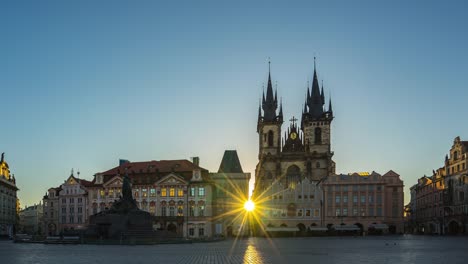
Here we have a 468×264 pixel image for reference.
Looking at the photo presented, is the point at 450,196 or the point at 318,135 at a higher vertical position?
the point at 318,135

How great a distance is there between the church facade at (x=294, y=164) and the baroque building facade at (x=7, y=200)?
158ft

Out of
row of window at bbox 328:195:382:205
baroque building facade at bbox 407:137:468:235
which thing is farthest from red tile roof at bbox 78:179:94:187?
baroque building facade at bbox 407:137:468:235

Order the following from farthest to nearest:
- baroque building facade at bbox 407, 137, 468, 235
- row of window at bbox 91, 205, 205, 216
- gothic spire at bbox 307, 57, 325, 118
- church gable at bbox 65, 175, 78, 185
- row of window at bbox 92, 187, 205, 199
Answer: gothic spire at bbox 307, 57, 325, 118, church gable at bbox 65, 175, 78, 185, baroque building facade at bbox 407, 137, 468, 235, row of window at bbox 92, 187, 205, 199, row of window at bbox 91, 205, 205, 216

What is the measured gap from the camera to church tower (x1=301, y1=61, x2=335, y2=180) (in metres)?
117

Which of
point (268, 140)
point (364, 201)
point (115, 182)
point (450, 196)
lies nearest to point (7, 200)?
point (115, 182)

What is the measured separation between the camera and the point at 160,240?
52938 mm

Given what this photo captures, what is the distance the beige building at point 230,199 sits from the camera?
314ft

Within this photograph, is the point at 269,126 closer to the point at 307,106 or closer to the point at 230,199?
the point at 307,106

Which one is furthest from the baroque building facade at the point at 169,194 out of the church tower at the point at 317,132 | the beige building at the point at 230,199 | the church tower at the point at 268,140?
the church tower at the point at 317,132

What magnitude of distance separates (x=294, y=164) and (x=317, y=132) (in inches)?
360

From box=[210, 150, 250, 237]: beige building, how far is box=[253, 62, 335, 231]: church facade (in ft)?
16.8

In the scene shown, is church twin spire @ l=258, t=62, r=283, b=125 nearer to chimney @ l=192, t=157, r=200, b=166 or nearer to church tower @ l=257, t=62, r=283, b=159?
church tower @ l=257, t=62, r=283, b=159

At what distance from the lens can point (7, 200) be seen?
111m

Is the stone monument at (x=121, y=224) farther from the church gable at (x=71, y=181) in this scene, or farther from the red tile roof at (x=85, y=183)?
the church gable at (x=71, y=181)
